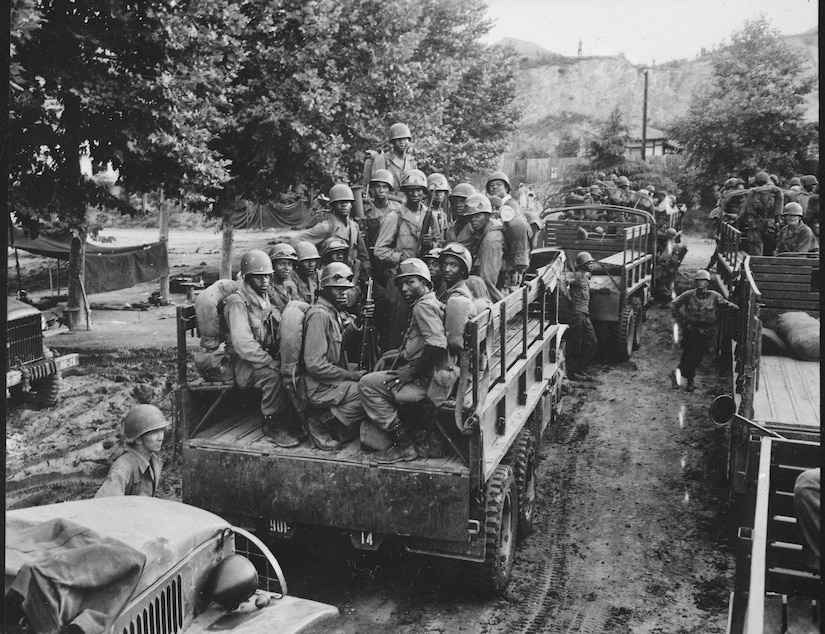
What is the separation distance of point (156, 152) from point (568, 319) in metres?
6.41

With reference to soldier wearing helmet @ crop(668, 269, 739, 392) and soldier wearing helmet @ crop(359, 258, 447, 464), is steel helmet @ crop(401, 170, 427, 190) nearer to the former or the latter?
soldier wearing helmet @ crop(359, 258, 447, 464)

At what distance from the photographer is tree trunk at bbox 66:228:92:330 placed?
14.5m

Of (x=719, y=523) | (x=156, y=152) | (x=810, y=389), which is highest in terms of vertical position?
(x=156, y=152)

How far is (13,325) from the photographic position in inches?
373

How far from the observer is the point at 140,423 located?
480 cm

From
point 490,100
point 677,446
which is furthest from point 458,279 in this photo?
point 490,100

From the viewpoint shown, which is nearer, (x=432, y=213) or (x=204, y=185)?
(x=432, y=213)

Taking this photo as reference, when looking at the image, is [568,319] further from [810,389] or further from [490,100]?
[490,100]

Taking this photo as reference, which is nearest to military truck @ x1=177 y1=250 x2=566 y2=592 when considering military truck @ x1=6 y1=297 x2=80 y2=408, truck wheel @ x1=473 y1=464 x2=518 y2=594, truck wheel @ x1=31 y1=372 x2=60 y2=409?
truck wheel @ x1=473 y1=464 x2=518 y2=594

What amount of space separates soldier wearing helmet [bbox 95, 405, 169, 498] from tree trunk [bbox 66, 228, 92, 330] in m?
10.5

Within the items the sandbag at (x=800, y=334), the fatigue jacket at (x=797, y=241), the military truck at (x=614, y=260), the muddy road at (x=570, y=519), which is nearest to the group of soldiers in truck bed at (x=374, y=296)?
the muddy road at (x=570, y=519)

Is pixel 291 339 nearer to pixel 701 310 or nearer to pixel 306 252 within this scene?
pixel 306 252

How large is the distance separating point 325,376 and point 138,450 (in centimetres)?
140

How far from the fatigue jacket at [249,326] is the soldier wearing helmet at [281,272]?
295 millimetres
